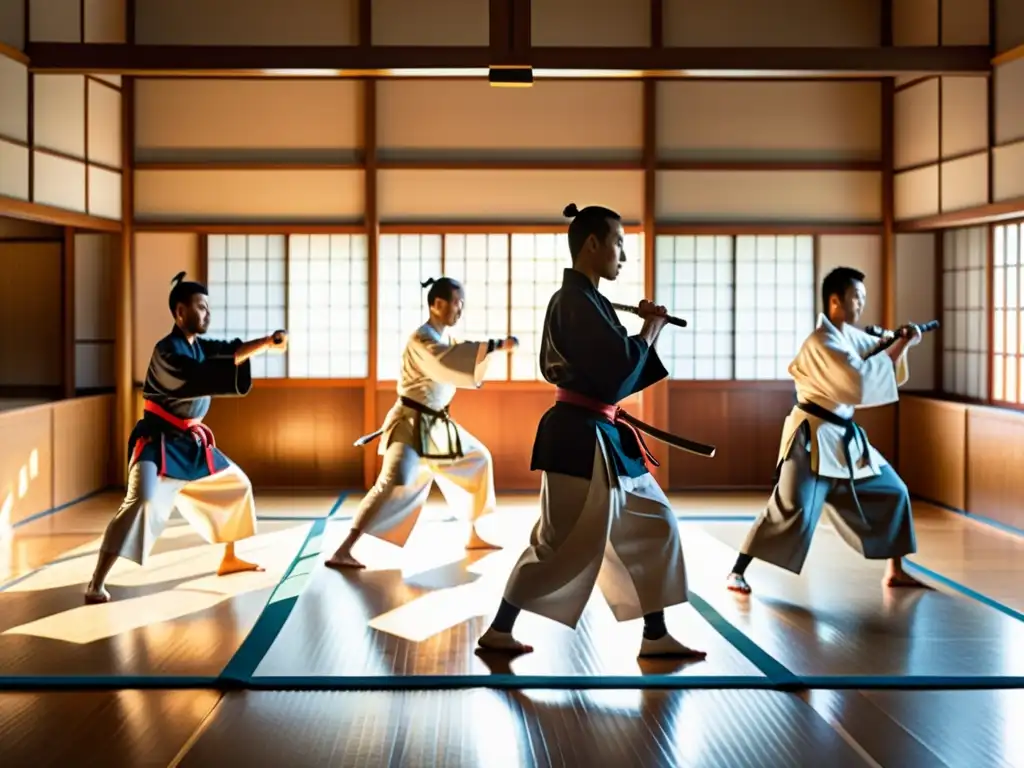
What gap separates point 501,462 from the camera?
7949 mm

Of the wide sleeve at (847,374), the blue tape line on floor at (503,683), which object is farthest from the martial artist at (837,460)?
the blue tape line on floor at (503,683)

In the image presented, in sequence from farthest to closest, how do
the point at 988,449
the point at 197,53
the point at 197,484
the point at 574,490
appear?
1. the point at 988,449
2. the point at 197,53
3. the point at 197,484
4. the point at 574,490

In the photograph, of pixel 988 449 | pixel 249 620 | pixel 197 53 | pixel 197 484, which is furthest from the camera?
pixel 988 449

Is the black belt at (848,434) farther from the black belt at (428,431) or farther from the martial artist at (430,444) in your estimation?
the black belt at (428,431)

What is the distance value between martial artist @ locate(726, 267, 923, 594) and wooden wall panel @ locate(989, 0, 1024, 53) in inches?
95.5

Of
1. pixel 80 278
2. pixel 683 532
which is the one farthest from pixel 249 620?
pixel 80 278

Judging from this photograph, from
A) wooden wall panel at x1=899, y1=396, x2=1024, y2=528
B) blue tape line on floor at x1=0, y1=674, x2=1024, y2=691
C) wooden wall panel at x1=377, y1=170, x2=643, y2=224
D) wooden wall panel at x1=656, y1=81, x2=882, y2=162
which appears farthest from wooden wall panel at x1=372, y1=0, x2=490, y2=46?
blue tape line on floor at x1=0, y1=674, x2=1024, y2=691

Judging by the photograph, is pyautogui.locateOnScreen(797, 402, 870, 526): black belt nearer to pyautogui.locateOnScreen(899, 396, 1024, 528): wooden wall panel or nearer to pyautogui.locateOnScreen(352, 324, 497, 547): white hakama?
pyautogui.locateOnScreen(352, 324, 497, 547): white hakama

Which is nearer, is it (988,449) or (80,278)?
(988,449)

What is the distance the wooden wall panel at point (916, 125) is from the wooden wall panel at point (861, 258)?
22.5 inches

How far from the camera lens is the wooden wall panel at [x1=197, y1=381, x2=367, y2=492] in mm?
7922

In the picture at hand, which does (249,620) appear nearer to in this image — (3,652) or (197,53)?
(3,652)

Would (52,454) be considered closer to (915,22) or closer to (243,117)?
(243,117)

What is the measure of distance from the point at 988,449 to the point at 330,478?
14.2 feet
